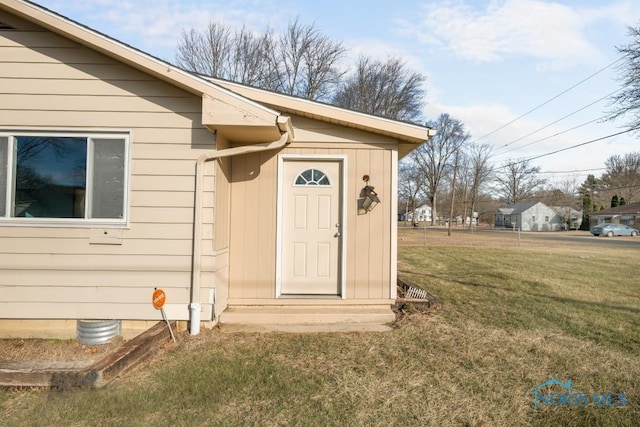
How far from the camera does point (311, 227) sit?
480 centimetres

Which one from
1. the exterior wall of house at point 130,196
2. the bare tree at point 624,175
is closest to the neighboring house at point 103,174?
the exterior wall of house at point 130,196

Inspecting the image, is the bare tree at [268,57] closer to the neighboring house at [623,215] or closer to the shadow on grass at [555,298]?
the shadow on grass at [555,298]

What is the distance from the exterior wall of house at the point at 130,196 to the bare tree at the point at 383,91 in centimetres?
2040

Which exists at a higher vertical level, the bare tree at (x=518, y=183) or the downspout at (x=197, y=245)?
the bare tree at (x=518, y=183)

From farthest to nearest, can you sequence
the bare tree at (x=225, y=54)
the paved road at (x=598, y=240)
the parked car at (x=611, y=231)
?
the parked car at (x=611, y=231)
the paved road at (x=598, y=240)
the bare tree at (x=225, y=54)

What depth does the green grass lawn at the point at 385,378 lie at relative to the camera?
2391mm

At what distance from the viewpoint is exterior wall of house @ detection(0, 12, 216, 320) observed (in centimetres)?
383

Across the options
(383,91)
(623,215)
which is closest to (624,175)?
(623,215)

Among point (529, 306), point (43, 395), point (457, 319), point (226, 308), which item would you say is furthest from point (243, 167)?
point (529, 306)

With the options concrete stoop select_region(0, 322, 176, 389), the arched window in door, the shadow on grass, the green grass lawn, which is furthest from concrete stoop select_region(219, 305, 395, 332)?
the shadow on grass

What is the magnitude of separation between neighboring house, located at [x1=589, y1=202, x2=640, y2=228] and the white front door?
49.5m

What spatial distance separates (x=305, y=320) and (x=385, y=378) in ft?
5.08

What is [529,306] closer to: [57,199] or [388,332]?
[388,332]

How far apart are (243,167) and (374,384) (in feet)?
10.0
